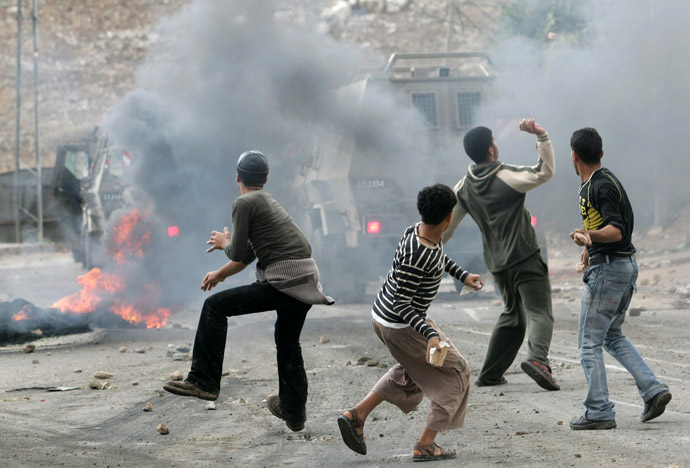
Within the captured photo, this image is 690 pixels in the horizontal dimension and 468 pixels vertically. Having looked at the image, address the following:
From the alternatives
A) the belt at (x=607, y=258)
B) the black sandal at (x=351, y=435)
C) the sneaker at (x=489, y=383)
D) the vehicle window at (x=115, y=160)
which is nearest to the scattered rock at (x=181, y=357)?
the sneaker at (x=489, y=383)

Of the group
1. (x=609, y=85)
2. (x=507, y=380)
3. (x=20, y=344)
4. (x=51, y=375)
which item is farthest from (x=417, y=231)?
(x=609, y=85)

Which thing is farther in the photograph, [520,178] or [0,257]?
[0,257]

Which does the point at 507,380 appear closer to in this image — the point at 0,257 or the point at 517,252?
the point at 517,252

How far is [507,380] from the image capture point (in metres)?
7.08

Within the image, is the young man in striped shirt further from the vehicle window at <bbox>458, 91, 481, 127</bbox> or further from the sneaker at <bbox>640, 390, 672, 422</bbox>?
the vehicle window at <bbox>458, 91, 481, 127</bbox>

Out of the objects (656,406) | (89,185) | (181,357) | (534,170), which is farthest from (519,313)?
(89,185)

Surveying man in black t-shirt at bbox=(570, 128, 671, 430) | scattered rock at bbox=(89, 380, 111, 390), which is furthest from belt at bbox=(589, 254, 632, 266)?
scattered rock at bbox=(89, 380, 111, 390)

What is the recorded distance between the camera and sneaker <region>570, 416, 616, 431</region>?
16.8 feet

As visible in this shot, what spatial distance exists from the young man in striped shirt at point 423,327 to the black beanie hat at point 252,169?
1134 mm

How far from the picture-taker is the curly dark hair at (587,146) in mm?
5230

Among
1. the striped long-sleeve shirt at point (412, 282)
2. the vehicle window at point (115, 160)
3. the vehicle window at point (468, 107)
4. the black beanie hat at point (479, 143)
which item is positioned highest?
the vehicle window at point (468, 107)

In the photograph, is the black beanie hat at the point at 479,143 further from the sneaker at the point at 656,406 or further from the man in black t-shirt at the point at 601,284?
the sneaker at the point at 656,406

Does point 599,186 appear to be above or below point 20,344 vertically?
above

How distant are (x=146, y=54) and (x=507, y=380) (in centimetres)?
4574
